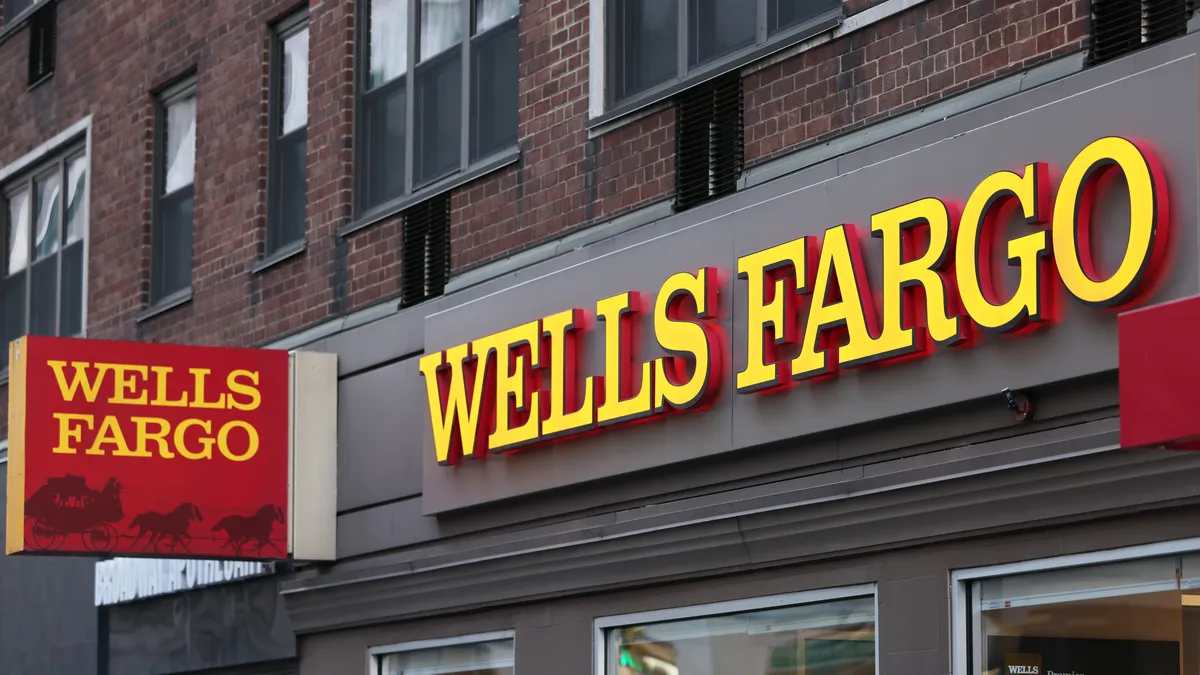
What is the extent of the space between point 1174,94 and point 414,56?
7732mm

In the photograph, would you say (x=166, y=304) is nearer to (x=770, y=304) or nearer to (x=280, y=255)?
(x=280, y=255)

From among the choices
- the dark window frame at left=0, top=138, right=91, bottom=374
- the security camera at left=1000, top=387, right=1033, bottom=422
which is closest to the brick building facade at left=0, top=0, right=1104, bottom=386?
the dark window frame at left=0, top=138, right=91, bottom=374

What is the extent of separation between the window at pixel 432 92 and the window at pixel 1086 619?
5.49m

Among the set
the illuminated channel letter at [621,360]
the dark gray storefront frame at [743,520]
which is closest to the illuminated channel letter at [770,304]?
the dark gray storefront frame at [743,520]

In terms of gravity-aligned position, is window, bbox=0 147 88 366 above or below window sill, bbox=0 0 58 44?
below

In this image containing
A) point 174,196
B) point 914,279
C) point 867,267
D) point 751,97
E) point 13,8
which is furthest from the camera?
point 13,8

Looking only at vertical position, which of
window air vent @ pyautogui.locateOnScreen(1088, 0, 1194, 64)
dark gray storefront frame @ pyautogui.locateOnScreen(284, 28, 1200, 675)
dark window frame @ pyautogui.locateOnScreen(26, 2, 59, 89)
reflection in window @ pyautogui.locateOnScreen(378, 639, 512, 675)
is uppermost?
dark window frame @ pyautogui.locateOnScreen(26, 2, 59, 89)

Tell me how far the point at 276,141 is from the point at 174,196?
1954mm

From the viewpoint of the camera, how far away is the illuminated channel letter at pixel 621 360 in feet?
38.9

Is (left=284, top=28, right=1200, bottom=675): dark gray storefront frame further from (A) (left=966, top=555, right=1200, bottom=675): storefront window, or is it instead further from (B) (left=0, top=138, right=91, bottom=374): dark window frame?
(B) (left=0, top=138, right=91, bottom=374): dark window frame

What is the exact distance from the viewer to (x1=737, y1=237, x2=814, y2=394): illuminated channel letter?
1057 cm

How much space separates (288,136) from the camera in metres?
16.7

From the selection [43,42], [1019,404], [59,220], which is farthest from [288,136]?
[1019,404]

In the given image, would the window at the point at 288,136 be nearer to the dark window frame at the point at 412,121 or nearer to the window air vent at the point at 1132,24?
the dark window frame at the point at 412,121
